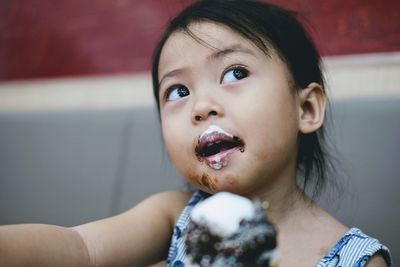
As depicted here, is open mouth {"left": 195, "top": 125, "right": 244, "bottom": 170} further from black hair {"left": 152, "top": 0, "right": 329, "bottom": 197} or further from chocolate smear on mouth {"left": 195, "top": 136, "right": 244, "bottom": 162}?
black hair {"left": 152, "top": 0, "right": 329, "bottom": 197}

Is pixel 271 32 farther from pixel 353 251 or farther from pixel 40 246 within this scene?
pixel 40 246

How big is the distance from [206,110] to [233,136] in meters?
0.06

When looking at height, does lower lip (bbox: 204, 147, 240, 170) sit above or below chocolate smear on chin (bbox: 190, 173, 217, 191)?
above

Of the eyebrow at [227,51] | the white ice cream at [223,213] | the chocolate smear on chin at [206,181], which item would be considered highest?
the eyebrow at [227,51]

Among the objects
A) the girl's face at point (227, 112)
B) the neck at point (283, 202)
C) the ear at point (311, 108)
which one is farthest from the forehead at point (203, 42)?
the neck at point (283, 202)

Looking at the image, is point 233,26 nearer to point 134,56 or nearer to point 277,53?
point 277,53

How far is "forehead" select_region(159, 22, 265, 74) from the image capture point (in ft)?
2.53

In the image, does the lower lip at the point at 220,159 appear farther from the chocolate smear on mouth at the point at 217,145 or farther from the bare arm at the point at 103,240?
the bare arm at the point at 103,240

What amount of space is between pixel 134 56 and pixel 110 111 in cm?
25

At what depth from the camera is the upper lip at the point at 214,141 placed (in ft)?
2.32

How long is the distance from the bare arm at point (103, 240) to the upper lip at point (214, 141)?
0.65ft

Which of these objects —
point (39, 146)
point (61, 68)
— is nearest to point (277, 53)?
point (39, 146)

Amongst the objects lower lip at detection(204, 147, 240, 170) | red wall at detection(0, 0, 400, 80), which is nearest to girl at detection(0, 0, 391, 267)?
lower lip at detection(204, 147, 240, 170)

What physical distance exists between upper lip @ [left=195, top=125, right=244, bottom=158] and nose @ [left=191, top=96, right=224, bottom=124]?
2 cm
